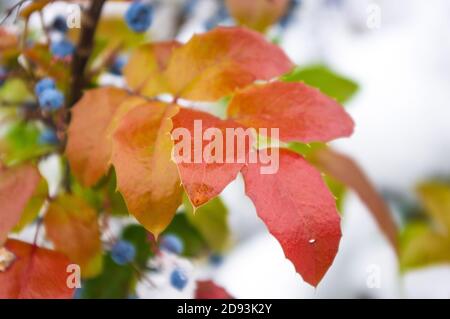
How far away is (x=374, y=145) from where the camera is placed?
1.19m

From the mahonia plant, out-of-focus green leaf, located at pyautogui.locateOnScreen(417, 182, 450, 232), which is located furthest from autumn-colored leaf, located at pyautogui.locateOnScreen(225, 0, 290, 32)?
out-of-focus green leaf, located at pyautogui.locateOnScreen(417, 182, 450, 232)

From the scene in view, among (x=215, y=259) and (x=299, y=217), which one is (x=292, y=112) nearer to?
(x=299, y=217)

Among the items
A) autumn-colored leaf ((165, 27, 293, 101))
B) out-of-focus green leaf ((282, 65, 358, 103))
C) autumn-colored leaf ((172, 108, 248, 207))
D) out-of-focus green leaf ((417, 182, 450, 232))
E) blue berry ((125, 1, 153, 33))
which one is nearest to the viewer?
autumn-colored leaf ((172, 108, 248, 207))

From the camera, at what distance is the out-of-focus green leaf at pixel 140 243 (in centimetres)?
68

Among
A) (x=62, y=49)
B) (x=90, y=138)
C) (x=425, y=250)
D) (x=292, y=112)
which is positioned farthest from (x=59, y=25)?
(x=425, y=250)

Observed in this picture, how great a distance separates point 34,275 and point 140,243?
207 millimetres

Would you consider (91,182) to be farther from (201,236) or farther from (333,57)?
(333,57)

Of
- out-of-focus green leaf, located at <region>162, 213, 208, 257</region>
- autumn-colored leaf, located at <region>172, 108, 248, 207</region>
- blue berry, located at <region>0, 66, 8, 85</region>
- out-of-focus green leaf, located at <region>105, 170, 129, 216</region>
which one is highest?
autumn-colored leaf, located at <region>172, 108, 248, 207</region>

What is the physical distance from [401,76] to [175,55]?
84cm

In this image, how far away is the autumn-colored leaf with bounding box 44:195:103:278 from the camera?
0.54 metres

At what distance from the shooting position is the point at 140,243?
2.26 ft

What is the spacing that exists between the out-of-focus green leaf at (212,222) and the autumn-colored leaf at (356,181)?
0.11 m

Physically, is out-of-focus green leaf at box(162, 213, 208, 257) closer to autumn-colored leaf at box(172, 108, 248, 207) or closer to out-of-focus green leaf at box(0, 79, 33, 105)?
out-of-focus green leaf at box(0, 79, 33, 105)
